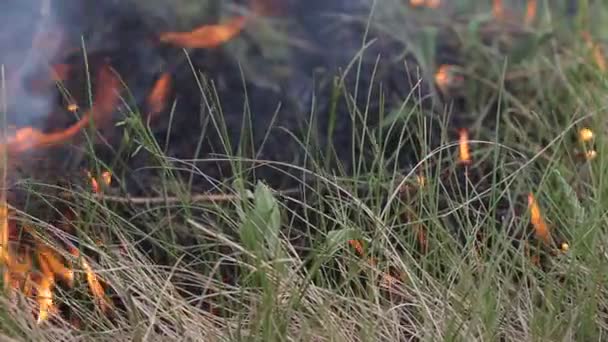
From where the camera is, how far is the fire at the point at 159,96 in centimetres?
186

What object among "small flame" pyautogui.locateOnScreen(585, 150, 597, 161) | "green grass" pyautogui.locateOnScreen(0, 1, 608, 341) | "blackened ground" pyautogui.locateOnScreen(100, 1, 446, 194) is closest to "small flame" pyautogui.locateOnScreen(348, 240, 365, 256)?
"green grass" pyautogui.locateOnScreen(0, 1, 608, 341)

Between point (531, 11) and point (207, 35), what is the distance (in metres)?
0.78

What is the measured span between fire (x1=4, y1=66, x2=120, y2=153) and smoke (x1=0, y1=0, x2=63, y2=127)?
2 centimetres

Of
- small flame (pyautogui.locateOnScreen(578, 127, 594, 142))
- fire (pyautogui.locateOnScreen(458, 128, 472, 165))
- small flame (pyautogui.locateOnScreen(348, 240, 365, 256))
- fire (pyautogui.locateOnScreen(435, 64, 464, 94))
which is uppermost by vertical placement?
small flame (pyautogui.locateOnScreen(578, 127, 594, 142))

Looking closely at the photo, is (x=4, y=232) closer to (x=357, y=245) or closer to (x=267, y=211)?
(x=267, y=211)

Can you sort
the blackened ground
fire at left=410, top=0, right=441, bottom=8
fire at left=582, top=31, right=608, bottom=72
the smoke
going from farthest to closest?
fire at left=410, top=0, right=441, bottom=8
fire at left=582, top=31, right=608, bottom=72
the blackened ground
the smoke

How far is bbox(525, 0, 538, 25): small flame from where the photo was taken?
237cm

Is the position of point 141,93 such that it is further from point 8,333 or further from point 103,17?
point 8,333

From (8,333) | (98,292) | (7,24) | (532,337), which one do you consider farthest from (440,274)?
(7,24)

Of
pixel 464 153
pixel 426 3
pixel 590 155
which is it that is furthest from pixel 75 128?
pixel 426 3

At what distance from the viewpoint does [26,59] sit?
5.73 feet

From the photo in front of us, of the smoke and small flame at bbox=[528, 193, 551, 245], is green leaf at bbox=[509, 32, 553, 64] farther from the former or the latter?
the smoke

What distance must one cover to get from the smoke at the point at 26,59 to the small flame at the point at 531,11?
1.06 meters

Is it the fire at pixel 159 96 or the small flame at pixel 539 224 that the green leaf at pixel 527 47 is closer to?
the small flame at pixel 539 224
